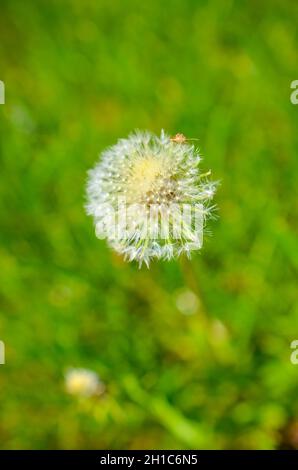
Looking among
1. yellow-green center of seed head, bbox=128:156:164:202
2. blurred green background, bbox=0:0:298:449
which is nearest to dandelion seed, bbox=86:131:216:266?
yellow-green center of seed head, bbox=128:156:164:202

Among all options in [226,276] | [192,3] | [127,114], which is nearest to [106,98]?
[127,114]

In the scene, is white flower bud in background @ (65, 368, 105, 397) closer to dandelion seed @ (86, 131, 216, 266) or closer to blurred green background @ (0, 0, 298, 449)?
blurred green background @ (0, 0, 298, 449)

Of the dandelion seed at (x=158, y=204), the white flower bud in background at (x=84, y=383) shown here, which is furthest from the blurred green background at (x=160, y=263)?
the dandelion seed at (x=158, y=204)

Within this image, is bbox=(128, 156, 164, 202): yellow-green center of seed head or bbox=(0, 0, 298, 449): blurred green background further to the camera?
bbox=(0, 0, 298, 449): blurred green background

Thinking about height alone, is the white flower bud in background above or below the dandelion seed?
below

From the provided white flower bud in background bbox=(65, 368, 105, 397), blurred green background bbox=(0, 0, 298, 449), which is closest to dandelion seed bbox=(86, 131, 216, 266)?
blurred green background bbox=(0, 0, 298, 449)

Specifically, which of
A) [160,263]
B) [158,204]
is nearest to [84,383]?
[160,263]

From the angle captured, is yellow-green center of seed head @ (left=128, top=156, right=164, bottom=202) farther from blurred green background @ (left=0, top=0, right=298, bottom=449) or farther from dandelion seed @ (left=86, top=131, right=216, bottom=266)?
→ blurred green background @ (left=0, top=0, right=298, bottom=449)
